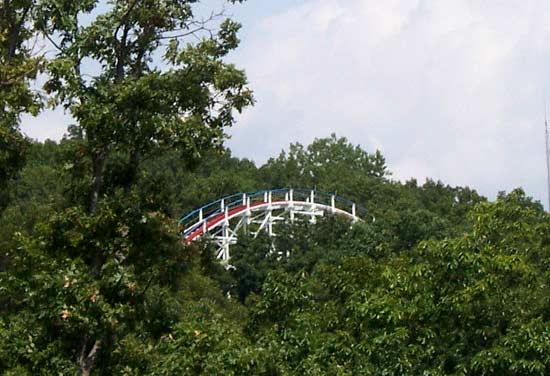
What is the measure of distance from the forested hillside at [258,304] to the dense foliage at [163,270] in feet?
0.08

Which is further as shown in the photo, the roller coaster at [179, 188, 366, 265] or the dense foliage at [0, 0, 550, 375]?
the roller coaster at [179, 188, 366, 265]

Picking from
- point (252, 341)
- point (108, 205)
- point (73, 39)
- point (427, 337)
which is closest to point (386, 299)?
point (427, 337)

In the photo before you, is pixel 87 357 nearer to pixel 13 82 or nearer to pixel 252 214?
pixel 13 82

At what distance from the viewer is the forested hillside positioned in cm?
1323

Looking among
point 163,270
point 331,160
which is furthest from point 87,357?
point 331,160

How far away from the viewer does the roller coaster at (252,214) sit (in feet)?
163

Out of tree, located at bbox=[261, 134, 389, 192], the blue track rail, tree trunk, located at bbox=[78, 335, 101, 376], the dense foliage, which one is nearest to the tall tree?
the dense foliage

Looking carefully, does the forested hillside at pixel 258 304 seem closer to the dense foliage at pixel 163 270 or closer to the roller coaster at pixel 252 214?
the dense foliage at pixel 163 270

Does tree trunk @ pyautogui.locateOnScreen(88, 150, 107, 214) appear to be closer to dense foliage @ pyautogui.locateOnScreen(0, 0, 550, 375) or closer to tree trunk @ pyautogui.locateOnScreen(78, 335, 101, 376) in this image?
dense foliage @ pyautogui.locateOnScreen(0, 0, 550, 375)

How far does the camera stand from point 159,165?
212ft

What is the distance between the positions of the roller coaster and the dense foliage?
32578mm

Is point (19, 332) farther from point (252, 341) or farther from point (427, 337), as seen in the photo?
point (427, 337)

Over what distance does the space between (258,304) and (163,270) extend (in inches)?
83.9

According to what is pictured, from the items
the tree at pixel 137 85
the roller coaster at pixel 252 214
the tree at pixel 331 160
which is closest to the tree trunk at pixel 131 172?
the tree at pixel 137 85
